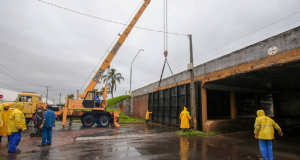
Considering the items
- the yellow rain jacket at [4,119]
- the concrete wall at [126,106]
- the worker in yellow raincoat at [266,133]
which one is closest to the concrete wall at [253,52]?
the worker in yellow raincoat at [266,133]

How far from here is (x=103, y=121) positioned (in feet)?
47.9

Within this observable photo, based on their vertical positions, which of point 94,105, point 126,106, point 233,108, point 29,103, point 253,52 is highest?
point 253,52

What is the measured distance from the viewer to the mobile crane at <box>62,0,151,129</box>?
553 inches

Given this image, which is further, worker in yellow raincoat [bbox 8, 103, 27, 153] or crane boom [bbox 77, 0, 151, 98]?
crane boom [bbox 77, 0, 151, 98]

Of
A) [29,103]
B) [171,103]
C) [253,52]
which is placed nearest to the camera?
[253,52]

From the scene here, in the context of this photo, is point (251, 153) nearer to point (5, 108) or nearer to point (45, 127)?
point (45, 127)

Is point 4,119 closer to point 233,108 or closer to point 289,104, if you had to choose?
point 233,108

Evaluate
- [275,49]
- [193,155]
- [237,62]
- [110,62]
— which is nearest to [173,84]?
[110,62]

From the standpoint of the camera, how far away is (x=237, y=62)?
30.7 ft

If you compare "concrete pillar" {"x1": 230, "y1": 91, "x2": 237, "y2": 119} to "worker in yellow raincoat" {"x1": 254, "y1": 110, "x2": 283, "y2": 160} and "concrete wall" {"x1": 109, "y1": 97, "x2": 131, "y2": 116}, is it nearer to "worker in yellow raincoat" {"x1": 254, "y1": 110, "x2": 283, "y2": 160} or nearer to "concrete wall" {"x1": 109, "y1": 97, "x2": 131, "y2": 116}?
"worker in yellow raincoat" {"x1": 254, "y1": 110, "x2": 283, "y2": 160}

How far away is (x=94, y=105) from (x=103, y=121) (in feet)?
4.94

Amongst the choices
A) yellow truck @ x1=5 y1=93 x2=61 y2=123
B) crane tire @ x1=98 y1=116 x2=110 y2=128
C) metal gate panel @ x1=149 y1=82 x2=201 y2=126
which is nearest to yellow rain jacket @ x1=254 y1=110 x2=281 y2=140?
metal gate panel @ x1=149 y1=82 x2=201 y2=126

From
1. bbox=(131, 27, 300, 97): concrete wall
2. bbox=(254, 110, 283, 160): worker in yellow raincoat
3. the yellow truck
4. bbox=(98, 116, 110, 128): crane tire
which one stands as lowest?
bbox=(98, 116, 110, 128): crane tire

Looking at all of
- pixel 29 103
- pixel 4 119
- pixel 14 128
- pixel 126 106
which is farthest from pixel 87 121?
pixel 126 106
